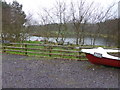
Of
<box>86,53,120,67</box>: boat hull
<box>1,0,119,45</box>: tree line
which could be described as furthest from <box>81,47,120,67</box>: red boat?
<box>1,0,119,45</box>: tree line

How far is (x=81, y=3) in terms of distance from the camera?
502 inches

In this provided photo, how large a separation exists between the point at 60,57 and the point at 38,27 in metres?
7.77

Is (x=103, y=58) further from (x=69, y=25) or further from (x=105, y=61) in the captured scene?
(x=69, y=25)

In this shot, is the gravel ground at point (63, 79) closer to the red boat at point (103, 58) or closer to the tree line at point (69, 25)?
the red boat at point (103, 58)

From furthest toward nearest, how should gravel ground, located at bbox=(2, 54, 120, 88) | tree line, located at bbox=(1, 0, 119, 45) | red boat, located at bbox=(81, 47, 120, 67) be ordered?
tree line, located at bbox=(1, 0, 119, 45), red boat, located at bbox=(81, 47, 120, 67), gravel ground, located at bbox=(2, 54, 120, 88)

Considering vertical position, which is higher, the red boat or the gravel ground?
the red boat

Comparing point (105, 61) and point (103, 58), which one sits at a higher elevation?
point (103, 58)

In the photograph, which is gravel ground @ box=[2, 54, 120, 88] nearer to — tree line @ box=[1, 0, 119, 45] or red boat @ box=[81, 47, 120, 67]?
red boat @ box=[81, 47, 120, 67]

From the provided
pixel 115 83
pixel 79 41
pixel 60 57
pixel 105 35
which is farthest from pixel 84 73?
pixel 105 35

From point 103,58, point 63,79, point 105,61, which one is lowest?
point 63,79

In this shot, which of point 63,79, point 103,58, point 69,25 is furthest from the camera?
point 69,25

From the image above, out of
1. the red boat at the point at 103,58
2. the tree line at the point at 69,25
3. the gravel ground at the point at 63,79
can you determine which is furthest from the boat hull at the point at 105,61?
the tree line at the point at 69,25

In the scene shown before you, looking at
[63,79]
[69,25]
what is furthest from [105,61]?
[69,25]

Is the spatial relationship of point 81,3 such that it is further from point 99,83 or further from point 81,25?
point 99,83
